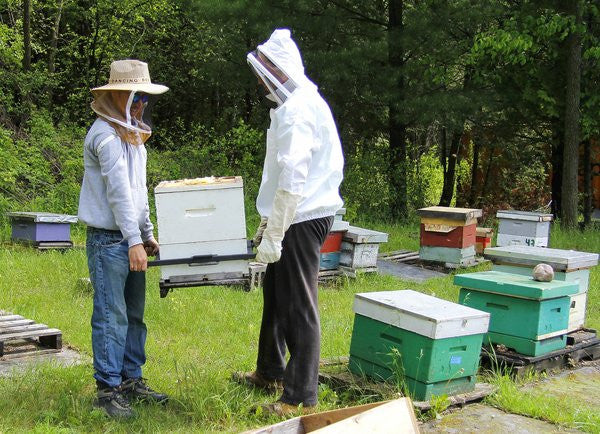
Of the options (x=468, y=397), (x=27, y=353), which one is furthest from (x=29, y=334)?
(x=468, y=397)

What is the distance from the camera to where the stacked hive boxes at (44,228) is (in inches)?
305

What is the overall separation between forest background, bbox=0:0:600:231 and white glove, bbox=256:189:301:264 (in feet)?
24.0

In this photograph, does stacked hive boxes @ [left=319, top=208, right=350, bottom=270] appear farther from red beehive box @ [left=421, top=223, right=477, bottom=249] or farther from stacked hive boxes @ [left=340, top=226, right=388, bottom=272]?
red beehive box @ [left=421, top=223, right=477, bottom=249]

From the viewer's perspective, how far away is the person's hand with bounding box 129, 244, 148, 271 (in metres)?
3.34

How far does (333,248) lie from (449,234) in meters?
1.70

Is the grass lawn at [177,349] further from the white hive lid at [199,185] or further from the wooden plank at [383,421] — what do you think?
the wooden plank at [383,421]

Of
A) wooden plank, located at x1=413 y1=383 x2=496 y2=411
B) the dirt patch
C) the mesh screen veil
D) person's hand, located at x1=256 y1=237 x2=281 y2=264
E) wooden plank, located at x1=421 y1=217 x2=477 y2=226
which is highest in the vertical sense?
the mesh screen veil

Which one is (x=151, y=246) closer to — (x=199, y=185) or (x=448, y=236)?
(x=199, y=185)

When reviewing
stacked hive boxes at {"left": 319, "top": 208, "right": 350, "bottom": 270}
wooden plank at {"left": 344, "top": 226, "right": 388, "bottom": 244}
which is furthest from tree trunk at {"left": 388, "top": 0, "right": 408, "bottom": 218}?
stacked hive boxes at {"left": 319, "top": 208, "right": 350, "bottom": 270}

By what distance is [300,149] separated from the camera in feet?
10.7

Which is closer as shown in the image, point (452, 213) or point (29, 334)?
point (29, 334)

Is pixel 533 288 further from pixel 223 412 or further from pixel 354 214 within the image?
pixel 354 214

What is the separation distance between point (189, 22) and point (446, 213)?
9.93 m

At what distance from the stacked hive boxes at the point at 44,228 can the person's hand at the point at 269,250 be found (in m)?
5.15
